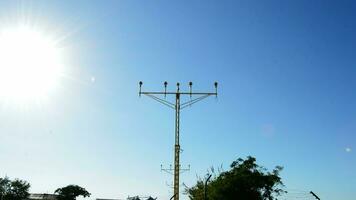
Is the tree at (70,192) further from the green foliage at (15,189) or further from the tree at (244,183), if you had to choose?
the tree at (244,183)

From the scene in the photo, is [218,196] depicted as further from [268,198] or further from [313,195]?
[313,195]

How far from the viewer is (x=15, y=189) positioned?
127 meters

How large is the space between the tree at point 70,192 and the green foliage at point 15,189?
1133cm

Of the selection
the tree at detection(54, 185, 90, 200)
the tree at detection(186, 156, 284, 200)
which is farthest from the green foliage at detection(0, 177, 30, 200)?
the tree at detection(186, 156, 284, 200)

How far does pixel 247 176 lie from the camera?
5516cm

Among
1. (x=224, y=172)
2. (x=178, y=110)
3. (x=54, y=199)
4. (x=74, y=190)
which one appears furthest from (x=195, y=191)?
(x=54, y=199)

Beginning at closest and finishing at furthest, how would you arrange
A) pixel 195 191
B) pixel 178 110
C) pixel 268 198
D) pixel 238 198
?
pixel 178 110, pixel 238 198, pixel 268 198, pixel 195 191

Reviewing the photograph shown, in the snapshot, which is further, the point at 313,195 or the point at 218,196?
the point at 218,196

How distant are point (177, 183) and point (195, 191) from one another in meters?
34.8

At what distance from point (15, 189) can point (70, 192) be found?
17968 mm

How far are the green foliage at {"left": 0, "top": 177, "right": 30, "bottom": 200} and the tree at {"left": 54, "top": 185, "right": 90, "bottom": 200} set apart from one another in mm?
11329

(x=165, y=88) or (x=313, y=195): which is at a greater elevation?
→ (x=165, y=88)

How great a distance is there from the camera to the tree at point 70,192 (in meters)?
122

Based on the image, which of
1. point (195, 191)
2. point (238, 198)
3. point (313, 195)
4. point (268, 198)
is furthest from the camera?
point (195, 191)
